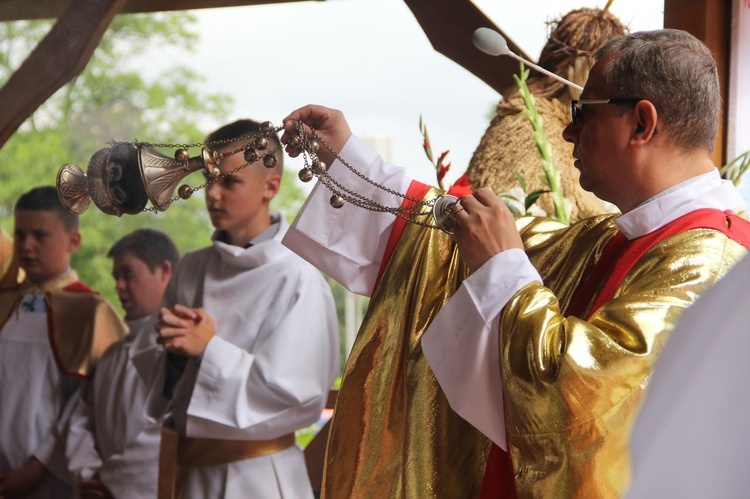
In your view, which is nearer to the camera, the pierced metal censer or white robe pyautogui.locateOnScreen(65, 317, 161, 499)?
the pierced metal censer

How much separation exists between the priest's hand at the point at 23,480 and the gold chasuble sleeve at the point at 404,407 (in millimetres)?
2259

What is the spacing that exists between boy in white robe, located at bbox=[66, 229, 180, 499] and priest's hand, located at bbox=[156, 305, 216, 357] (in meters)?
0.45

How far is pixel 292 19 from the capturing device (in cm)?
858

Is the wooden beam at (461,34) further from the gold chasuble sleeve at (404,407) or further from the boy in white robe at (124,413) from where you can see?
the gold chasuble sleeve at (404,407)

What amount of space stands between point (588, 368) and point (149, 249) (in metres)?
3.08

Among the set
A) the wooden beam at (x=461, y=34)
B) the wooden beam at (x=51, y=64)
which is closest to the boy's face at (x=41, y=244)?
the wooden beam at (x=51, y=64)

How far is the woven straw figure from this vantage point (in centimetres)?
286

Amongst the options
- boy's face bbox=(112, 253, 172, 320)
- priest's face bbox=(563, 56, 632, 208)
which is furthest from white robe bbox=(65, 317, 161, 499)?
priest's face bbox=(563, 56, 632, 208)

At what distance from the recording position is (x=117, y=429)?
352cm

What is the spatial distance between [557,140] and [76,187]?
168cm

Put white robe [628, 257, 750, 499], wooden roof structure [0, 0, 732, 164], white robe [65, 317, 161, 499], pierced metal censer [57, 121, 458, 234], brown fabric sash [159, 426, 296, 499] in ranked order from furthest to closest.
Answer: wooden roof structure [0, 0, 732, 164] < white robe [65, 317, 161, 499] < brown fabric sash [159, 426, 296, 499] < pierced metal censer [57, 121, 458, 234] < white robe [628, 257, 750, 499]

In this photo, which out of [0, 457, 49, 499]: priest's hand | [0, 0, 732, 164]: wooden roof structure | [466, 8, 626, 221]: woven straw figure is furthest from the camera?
[0, 457, 49, 499]: priest's hand

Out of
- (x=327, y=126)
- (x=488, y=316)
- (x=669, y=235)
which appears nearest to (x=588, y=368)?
(x=488, y=316)

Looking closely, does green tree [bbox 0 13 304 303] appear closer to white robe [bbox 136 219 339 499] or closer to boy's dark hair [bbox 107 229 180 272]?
boy's dark hair [bbox 107 229 180 272]
